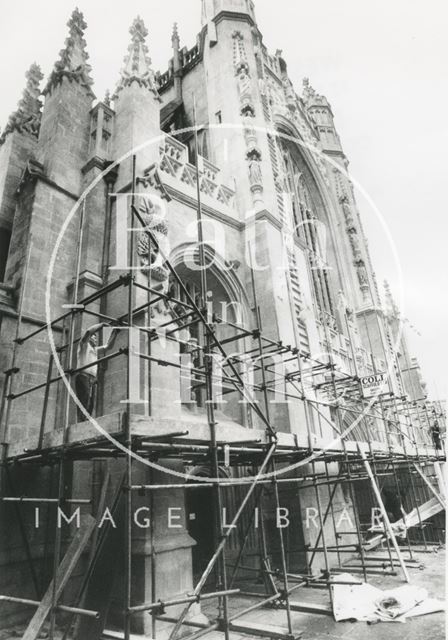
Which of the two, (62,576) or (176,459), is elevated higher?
(176,459)

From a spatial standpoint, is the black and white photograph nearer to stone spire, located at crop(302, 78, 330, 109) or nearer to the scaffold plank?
the scaffold plank

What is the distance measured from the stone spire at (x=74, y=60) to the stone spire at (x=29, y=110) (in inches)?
49.6

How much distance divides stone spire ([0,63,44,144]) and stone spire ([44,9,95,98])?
1.26m

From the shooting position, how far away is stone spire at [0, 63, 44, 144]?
1161cm

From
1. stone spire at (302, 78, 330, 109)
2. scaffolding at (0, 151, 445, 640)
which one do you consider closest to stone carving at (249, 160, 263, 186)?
scaffolding at (0, 151, 445, 640)

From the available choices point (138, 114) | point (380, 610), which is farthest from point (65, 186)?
point (380, 610)

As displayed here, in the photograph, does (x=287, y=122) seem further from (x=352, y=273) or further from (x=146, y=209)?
(x=146, y=209)

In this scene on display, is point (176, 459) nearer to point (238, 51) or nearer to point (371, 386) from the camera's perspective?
point (371, 386)

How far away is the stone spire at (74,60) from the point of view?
10.7 meters

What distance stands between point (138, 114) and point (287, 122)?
406 inches

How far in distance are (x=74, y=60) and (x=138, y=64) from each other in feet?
6.19

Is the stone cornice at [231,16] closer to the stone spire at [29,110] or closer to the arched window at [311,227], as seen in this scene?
the arched window at [311,227]

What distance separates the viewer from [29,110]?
12.5 m

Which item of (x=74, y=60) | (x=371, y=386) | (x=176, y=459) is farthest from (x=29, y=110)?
(x=371, y=386)
